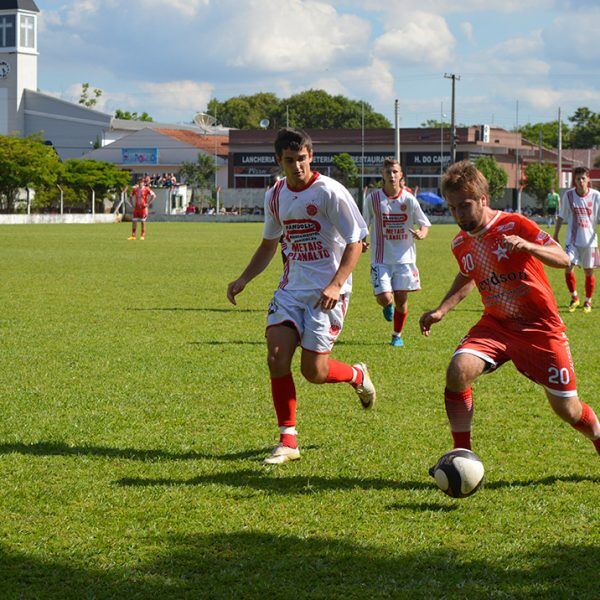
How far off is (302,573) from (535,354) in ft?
6.25

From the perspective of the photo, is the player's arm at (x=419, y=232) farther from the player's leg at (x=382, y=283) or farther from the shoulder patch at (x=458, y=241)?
the shoulder patch at (x=458, y=241)

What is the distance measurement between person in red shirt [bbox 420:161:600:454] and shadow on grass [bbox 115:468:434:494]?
0.49 metres

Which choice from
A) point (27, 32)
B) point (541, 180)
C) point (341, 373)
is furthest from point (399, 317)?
point (27, 32)

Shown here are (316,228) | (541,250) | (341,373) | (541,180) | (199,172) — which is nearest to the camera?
(541,250)

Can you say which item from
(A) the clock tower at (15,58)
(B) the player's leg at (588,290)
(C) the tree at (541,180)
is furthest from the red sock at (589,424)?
(A) the clock tower at (15,58)

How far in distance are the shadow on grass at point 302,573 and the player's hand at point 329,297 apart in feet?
5.82

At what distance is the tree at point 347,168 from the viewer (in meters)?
95.6

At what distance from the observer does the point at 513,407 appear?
8.27m

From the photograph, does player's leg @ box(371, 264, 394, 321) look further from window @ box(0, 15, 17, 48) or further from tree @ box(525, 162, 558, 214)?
window @ box(0, 15, 17, 48)

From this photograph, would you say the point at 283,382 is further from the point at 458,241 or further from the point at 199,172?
the point at 199,172

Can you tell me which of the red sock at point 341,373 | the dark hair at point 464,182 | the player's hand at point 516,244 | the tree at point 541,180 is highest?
the tree at point 541,180

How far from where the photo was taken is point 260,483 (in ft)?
19.4

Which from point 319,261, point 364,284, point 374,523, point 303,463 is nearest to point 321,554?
point 374,523

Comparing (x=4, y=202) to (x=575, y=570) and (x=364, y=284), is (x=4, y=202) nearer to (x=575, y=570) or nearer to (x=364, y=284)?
(x=364, y=284)
